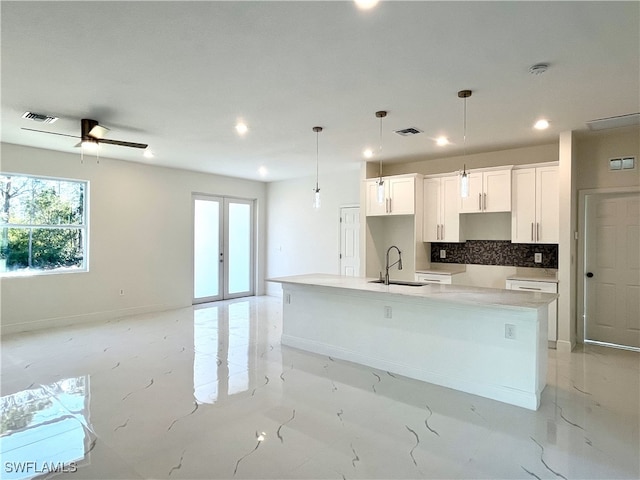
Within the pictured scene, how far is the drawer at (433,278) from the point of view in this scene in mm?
5588

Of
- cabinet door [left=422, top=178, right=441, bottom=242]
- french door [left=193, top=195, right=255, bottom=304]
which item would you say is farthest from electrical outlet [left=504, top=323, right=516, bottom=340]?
french door [left=193, top=195, right=255, bottom=304]

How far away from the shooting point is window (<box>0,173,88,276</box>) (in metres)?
5.43

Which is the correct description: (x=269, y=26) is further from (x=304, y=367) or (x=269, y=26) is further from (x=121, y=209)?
(x=121, y=209)

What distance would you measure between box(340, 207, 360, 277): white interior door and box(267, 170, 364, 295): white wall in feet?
0.34

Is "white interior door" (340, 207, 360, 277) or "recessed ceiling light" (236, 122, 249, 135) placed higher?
"recessed ceiling light" (236, 122, 249, 135)

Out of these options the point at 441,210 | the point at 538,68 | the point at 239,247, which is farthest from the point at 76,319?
the point at 538,68

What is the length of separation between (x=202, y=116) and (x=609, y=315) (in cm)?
548

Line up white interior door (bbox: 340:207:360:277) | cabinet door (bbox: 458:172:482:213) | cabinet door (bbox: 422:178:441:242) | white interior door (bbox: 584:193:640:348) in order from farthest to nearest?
white interior door (bbox: 340:207:360:277) → cabinet door (bbox: 422:178:441:242) → cabinet door (bbox: 458:172:482:213) → white interior door (bbox: 584:193:640:348)

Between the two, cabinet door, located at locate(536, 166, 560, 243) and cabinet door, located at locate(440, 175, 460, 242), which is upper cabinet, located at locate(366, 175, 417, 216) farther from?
cabinet door, located at locate(536, 166, 560, 243)

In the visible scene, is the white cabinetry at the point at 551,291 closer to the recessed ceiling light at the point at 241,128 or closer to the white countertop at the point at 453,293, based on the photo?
the white countertop at the point at 453,293

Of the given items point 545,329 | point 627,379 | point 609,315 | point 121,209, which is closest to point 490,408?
point 545,329

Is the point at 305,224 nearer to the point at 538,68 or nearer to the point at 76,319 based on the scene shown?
the point at 76,319

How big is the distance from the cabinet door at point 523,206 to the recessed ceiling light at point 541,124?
719 millimetres

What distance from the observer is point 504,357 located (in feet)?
10.6
